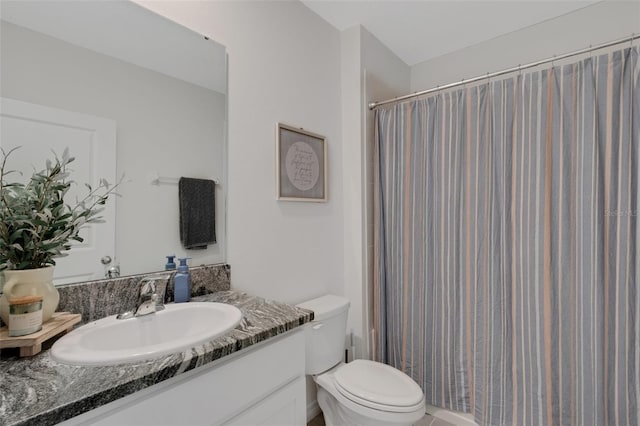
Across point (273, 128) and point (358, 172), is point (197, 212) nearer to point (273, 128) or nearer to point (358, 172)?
point (273, 128)

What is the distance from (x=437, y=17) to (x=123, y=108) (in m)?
1.88

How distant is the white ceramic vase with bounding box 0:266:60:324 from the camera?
0.75 meters

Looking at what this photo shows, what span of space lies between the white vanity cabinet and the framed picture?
80cm

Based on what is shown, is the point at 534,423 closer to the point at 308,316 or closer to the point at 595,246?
the point at 595,246

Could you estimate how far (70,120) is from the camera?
0.93 m

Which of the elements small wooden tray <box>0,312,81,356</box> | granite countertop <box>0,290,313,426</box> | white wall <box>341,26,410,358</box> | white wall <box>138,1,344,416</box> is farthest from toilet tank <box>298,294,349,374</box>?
small wooden tray <box>0,312,81,356</box>

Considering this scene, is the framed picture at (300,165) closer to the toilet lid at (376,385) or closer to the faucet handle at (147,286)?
the faucet handle at (147,286)

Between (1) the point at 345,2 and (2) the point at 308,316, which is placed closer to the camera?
(2) the point at 308,316

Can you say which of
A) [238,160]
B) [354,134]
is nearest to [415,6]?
[354,134]

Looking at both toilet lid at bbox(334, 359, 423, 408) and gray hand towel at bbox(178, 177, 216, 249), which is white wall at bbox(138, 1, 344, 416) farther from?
toilet lid at bbox(334, 359, 423, 408)

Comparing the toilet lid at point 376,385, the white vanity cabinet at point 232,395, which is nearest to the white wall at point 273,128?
the toilet lid at point 376,385

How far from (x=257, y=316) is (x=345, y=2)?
1762mm

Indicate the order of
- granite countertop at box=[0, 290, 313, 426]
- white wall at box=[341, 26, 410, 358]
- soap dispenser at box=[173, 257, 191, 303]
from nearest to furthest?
granite countertop at box=[0, 290, 313, 426] → soap dispenser at box=[173, 257, 191, 303] → white wall at box=[341, 26, 410, 358]

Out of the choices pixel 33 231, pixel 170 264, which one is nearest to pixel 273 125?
pixel 170 264
